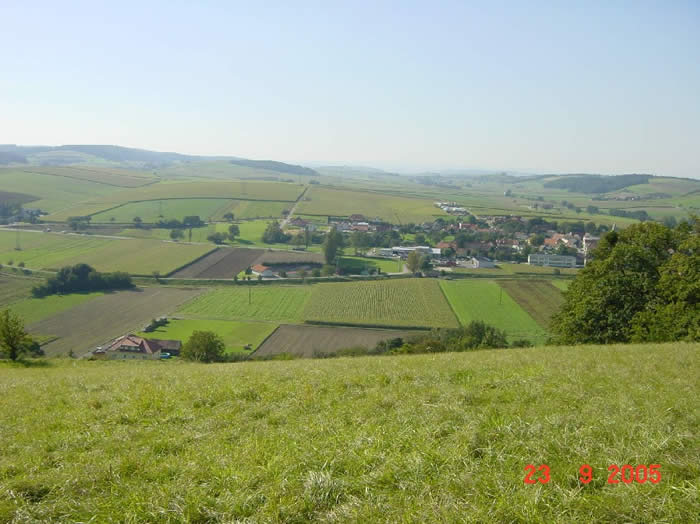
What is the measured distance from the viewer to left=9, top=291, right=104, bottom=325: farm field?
51.9 metres

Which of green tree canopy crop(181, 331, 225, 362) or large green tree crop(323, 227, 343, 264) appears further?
large green tree crop(323, 227, 343, 264)

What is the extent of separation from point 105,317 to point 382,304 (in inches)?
1367

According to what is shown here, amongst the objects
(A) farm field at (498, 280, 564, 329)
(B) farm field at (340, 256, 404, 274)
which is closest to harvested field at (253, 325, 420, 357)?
(A) farm field at (498, 280, 564, 329)

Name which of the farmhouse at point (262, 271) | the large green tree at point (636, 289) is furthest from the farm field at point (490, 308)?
the farmhouse at point (262, 271)

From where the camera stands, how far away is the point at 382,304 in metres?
59.1

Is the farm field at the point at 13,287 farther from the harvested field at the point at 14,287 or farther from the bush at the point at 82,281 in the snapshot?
the bush at the point at 82,281

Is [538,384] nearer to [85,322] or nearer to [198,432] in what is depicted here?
[198,432]

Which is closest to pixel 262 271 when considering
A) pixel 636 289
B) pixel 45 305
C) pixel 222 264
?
pixel 222 264

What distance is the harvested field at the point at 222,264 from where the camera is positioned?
74506mm

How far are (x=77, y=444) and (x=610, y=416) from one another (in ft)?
29.4

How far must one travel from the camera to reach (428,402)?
8.75 meters

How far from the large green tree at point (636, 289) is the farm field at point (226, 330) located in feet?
100

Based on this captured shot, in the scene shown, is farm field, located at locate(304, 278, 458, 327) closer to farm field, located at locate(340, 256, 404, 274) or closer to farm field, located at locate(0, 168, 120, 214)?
farm field, located at locate(340, 256, 404, 274)

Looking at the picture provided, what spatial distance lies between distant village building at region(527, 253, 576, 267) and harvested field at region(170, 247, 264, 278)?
183 ft
